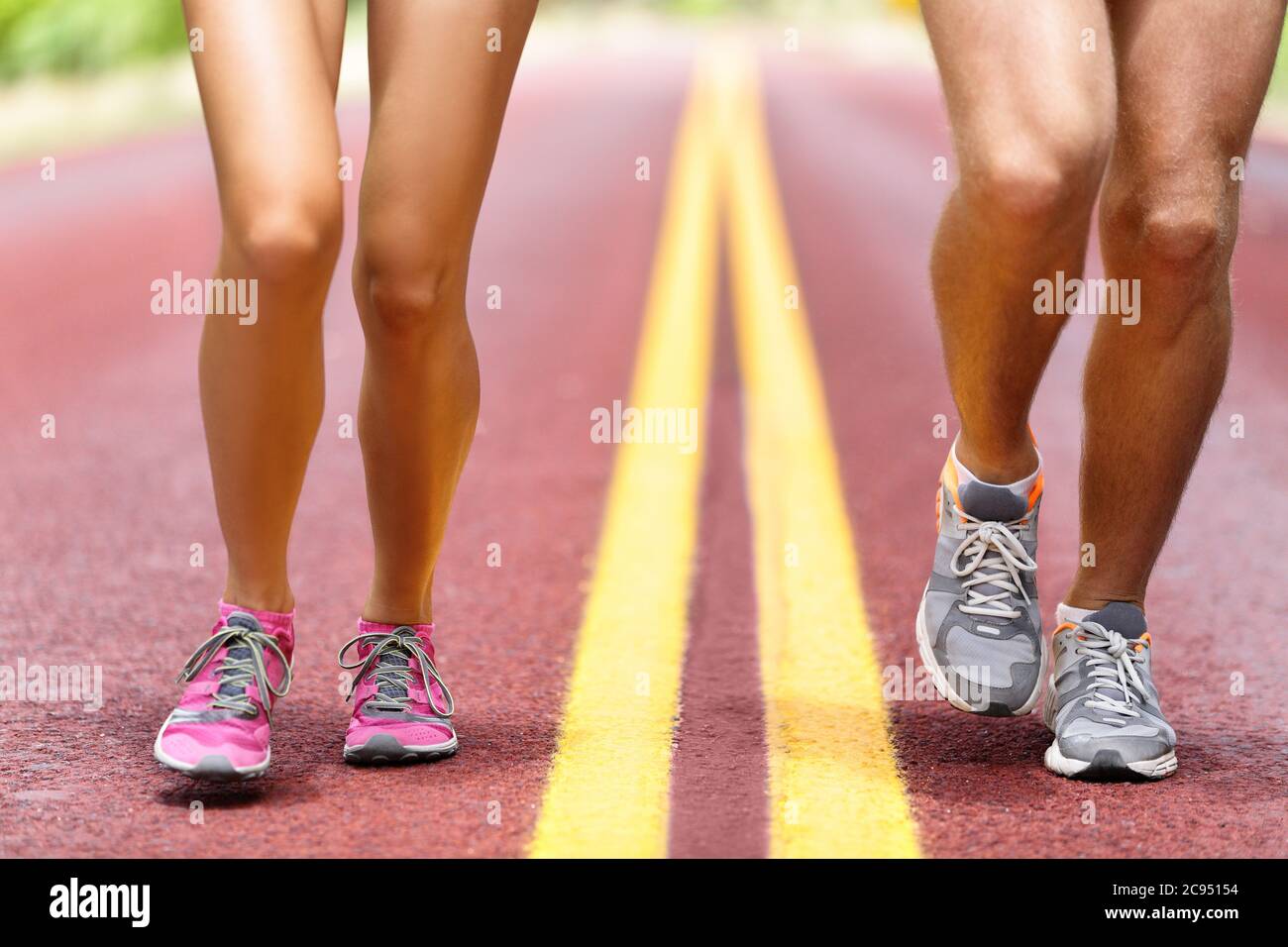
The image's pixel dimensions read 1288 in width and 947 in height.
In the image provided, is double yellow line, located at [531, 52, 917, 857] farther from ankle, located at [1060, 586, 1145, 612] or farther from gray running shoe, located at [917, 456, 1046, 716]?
ankle, located at [1060, 586, 1145, 612]

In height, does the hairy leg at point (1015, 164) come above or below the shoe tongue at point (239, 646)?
above

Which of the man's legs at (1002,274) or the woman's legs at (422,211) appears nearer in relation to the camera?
the man's legs at (1002,274)

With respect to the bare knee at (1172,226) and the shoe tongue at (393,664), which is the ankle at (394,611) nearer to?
the shoe tongue at (393,664)

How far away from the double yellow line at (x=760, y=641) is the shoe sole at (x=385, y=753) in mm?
213

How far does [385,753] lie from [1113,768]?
3.86 feet

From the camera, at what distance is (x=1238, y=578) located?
157 inches

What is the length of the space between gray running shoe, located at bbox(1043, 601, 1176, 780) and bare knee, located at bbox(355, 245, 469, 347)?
3.98ft

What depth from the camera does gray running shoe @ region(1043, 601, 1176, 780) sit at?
2.63 metres

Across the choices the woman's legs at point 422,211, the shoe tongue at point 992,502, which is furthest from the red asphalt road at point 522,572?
the woman's legs at point 422,211

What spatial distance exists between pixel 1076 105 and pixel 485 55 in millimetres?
917

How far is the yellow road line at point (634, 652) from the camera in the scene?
2.42m

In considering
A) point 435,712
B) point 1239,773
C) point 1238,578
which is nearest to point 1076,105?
point 1239,773

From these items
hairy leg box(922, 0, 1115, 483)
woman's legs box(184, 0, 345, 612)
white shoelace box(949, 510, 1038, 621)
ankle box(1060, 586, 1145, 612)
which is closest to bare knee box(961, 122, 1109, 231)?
hairy leg box(922, 0, 1115, 483)
